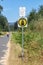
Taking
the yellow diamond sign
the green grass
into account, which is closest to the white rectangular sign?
the yellow diamond sign

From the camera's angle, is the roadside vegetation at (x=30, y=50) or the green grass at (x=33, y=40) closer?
the roadside vegetation at (x=30, y=50)

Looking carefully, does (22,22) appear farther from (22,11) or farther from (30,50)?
(30,50)

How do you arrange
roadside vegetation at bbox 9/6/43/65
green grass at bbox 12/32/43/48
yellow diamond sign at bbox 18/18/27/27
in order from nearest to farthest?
roadside vegetation at bbox 9/6/43/65
yellow diamond sign at bbox 18/18/27/27
green grass at bbox 12/32/43/48

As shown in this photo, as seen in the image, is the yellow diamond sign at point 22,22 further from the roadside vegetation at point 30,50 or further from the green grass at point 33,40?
the green grass at point 33,40

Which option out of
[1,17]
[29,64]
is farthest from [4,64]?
[1,17]

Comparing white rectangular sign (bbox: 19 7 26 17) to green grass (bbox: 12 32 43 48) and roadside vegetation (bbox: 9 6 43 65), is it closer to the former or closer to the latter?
roadside vegetation (bbox: 9 6 43 65)

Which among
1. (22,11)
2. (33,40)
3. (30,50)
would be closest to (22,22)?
(22,11)

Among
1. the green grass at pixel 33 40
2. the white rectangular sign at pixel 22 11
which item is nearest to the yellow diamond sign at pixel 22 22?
the white rectangular sign at pixel 22 11

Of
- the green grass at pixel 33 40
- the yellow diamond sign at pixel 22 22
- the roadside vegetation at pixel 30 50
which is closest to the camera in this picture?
the roadside vegetation at pixel 30 50

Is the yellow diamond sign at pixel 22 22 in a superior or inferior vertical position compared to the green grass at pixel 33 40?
superior

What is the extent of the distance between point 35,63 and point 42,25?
73.8 ft

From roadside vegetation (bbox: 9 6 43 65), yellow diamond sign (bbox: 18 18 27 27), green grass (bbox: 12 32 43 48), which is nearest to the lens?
roadside vegetation (bbox: 9 6 43 65)

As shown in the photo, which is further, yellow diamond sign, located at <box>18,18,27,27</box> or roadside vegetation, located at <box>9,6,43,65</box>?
yellow diamond sign, located at <box>18,18,27,27</box>

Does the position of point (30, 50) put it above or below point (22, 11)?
below
